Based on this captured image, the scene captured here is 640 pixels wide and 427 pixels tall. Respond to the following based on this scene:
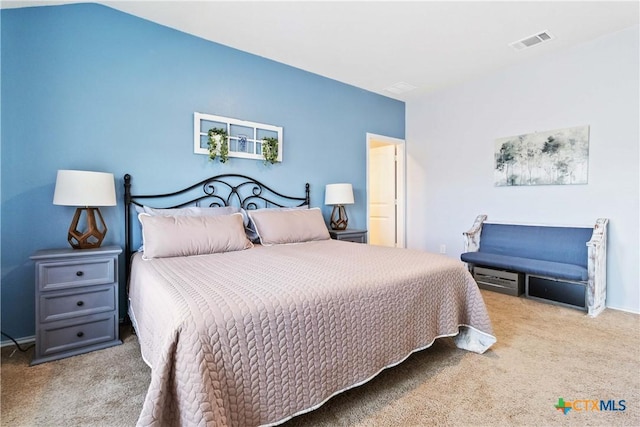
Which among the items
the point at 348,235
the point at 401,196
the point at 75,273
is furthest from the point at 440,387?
the point at 401,196

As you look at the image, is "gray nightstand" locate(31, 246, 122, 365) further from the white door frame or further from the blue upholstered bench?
the white door frame

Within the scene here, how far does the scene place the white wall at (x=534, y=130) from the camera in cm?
A: 307

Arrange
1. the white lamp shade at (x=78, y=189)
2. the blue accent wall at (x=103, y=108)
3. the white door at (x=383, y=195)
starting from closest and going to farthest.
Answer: the white lamp shade at (x=78, y=189) < the blue accent wall at (x=103, y=108) < the white door at (x=383, y=195)

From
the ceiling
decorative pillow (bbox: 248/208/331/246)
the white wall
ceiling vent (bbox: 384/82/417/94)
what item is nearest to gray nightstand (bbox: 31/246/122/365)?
Result: decorative pillow (bbox: 248/208/331/246)

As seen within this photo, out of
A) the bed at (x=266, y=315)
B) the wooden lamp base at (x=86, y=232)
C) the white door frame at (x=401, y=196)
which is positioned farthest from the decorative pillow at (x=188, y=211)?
the white door frame at (x=401, y=196)

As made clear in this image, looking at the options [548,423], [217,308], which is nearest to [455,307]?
[548,423]

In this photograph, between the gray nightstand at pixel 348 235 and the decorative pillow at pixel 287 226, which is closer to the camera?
the decorative pillow at pixel 287 226

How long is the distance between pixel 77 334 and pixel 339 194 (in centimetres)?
275

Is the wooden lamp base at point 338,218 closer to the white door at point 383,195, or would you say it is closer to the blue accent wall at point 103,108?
the blue accent wall at point 103,108

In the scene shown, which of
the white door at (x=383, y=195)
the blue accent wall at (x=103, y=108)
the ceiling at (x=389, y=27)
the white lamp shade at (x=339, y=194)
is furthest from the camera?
the white door at (x=383, y=195)

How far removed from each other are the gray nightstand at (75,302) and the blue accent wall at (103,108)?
0.47m

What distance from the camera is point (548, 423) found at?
150cm

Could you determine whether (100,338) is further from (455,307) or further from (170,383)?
(455,307)

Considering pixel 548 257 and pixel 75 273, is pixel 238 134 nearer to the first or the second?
pixel 75 273
